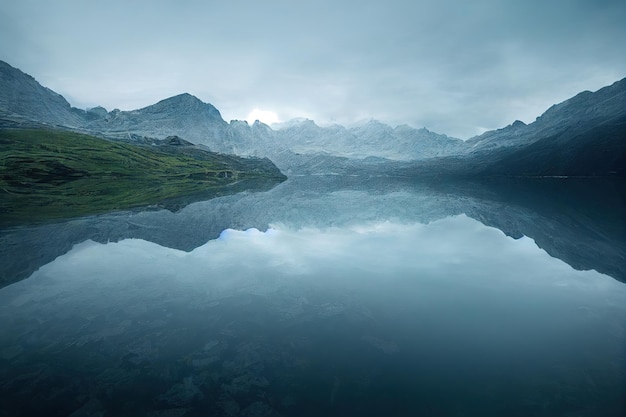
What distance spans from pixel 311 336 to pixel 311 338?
19 centimetres

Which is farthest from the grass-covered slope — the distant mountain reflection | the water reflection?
the water reflection

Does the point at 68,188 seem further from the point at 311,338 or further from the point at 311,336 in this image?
the point at 311,338

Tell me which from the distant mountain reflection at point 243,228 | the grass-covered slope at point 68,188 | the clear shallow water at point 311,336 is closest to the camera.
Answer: the clear shallow water at point 311,336

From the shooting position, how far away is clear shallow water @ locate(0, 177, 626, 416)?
44.6 ft

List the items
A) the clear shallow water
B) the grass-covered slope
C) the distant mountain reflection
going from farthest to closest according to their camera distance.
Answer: the grass-covered slope < the distant mountain reflection < the clear shallow water

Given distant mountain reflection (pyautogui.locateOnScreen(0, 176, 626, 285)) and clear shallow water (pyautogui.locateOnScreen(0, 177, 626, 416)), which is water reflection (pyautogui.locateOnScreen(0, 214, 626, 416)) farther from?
distant mountain reflection (pyautogui.locateOnScreen(0, 176, 626, 285))

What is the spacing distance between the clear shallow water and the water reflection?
9 cm

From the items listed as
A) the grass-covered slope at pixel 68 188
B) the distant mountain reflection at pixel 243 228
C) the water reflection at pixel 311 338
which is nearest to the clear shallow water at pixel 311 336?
the water reflection at pixel 311 338

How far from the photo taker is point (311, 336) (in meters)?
18.6

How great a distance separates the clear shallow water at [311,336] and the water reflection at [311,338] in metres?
0.09

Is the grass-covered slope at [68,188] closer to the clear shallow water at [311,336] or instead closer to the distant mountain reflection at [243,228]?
the distant mountain reflection at [243,228]

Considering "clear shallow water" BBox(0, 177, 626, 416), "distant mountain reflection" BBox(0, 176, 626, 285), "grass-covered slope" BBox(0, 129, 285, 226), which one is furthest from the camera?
"grass-covered slope" BBox(0, 129, 285, 226)

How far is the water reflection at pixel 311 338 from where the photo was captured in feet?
44.6

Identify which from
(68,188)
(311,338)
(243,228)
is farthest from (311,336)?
(68,188)
